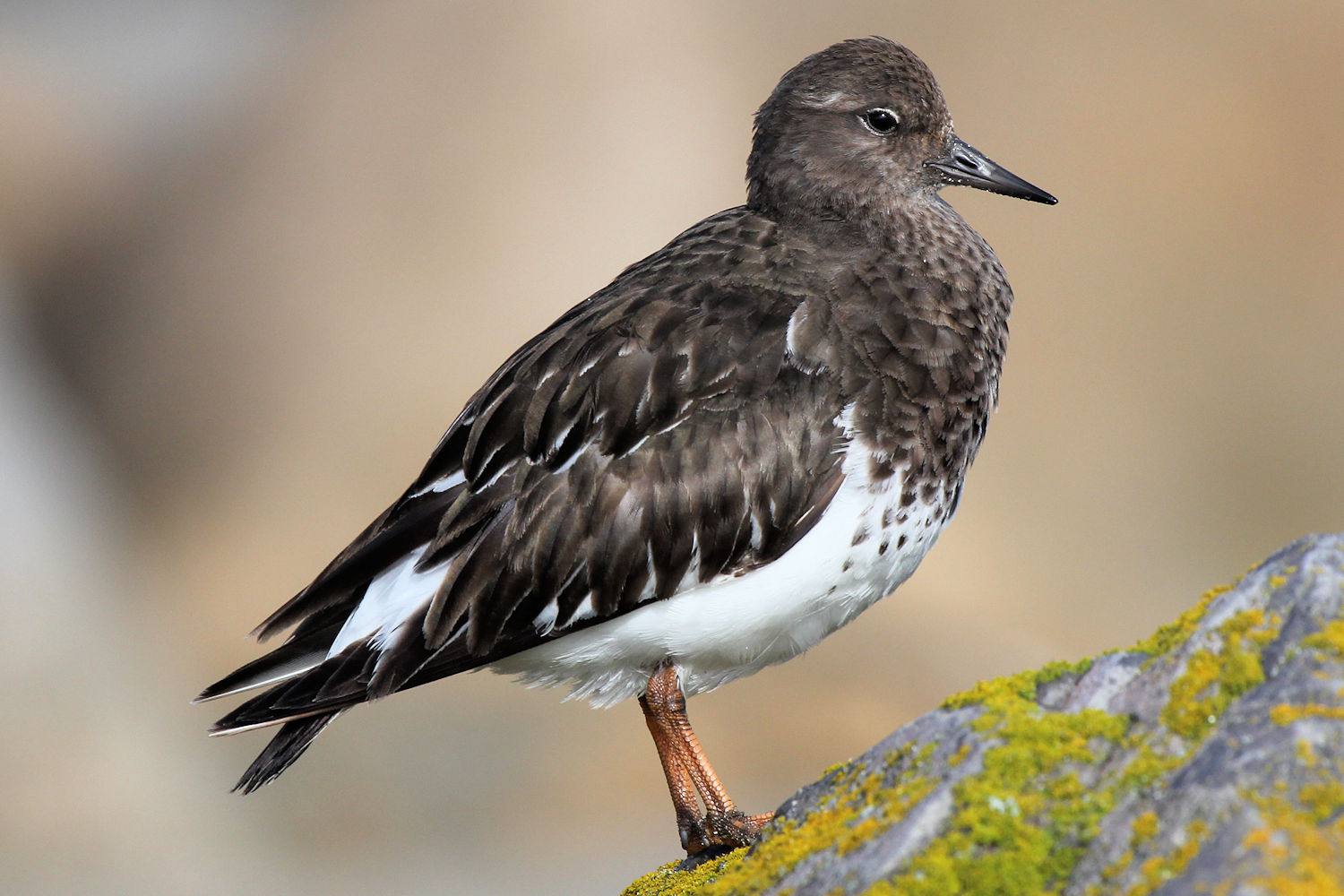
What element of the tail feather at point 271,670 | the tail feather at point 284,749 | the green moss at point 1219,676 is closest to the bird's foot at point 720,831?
the tail feather at point 284,749

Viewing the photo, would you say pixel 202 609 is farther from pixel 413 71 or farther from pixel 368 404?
pixel 413 71

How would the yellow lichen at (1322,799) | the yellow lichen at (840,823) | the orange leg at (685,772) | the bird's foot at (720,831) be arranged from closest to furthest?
the yellow lichen at (1322,799) → the yellow lichen at (840,823) → the bird's foot at (720,831) → the orange leg at (685,772)

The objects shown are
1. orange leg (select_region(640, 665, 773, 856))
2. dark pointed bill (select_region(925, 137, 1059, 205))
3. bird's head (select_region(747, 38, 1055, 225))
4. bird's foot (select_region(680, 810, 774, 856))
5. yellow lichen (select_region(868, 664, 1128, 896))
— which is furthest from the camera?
dark pointed bill (select_region(925, 137, 1059, 205))

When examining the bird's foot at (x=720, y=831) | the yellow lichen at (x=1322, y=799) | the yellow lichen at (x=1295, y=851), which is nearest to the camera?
the yellow lichen at (x=1295, y=851)

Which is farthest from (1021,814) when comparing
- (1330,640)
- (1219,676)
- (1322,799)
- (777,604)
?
(777,604)

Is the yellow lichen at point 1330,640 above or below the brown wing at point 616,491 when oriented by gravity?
below

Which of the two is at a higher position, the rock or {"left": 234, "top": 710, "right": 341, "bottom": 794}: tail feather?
{"left": 234, "top": 710, "right": 341, "bottom": 794}: tail feather

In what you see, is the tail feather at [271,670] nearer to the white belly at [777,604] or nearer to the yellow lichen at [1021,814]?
the white belly at [777,604]

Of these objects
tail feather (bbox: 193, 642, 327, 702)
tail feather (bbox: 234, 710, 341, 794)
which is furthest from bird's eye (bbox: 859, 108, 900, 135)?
tail feather (bbox: 234, 710, 341, 794)

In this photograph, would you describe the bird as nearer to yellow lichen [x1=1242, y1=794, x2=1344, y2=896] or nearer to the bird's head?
the bird's head
